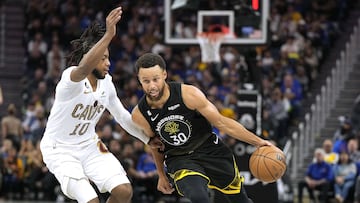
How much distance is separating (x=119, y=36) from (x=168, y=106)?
15.2m

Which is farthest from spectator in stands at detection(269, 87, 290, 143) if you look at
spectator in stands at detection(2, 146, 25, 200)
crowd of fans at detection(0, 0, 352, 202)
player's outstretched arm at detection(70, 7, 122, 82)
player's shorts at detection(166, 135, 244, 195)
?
player's outstretched arm at detection(70, 7, 122, 82)

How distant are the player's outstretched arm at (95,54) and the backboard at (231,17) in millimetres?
5579

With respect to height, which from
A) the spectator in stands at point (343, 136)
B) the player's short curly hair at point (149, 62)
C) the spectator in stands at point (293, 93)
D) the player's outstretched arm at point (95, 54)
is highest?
the player's outstretched arm at point (95, 54)

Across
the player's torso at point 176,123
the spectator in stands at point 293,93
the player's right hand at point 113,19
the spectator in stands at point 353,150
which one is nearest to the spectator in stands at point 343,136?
the spectator in stands at point 353,150

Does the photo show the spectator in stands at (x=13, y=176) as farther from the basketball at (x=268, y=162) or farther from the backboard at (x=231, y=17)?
the basketball at (x=268, y=162)

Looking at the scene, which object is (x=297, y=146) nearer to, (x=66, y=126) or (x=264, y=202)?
(x=264, y=202)

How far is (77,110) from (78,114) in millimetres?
51

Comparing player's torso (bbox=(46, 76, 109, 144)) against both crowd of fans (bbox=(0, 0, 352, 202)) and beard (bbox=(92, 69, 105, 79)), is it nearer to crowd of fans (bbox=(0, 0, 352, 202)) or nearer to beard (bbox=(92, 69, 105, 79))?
beard (bbox=(92, 69, 105, 79))

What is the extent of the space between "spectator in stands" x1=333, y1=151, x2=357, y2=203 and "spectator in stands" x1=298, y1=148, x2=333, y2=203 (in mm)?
172

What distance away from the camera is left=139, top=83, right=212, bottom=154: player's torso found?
9266mm

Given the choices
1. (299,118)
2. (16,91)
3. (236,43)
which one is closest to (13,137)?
(16,91)

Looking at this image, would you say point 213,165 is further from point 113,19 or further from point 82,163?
point 113,19

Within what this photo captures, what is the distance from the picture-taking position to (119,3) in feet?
84.4

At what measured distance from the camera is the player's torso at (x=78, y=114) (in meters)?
9.16
